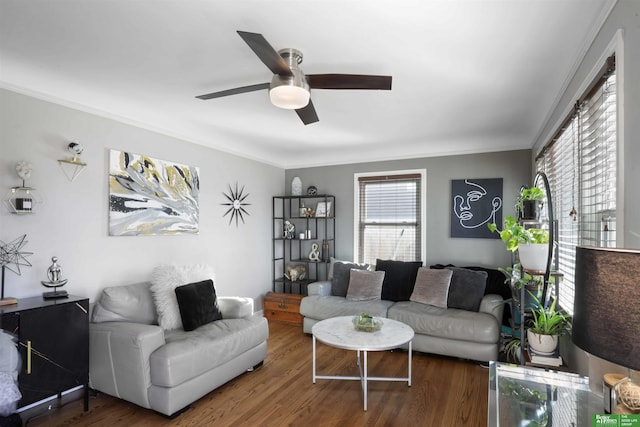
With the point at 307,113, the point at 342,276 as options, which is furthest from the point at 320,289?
the point at 307,113

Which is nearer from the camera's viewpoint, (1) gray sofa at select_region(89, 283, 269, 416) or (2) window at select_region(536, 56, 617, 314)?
(2) window at select_region(536, 56, 617, 314)

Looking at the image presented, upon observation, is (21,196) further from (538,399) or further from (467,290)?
(467,290)

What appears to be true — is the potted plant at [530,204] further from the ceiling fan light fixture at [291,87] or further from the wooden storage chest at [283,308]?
the wooden storage chest at [283,308]

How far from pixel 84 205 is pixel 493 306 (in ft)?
13.2

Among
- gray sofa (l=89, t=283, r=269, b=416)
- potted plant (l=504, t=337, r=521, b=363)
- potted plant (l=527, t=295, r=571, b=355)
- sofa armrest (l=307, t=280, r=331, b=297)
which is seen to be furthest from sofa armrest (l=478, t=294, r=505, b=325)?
gray sofa (l=89, t=283, r=269, b=416)

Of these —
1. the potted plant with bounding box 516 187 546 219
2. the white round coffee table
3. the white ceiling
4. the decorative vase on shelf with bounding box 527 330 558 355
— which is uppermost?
the white ceiling

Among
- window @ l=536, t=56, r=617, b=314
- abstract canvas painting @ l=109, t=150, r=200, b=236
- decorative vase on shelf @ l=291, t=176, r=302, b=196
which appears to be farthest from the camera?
decorative vase on shelf @ l=291, t=176, r=302, b=196

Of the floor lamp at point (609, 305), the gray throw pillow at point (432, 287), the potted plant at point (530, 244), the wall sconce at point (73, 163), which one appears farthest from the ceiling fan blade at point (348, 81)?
the gray throw pillow at point (432, 287)

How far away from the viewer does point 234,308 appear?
11.2ft

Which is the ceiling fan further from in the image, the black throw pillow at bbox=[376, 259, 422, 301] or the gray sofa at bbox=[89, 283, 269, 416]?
the black throw pillow at bbox=[376, 259, 422, 301]

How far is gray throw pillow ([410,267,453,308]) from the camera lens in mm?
3890

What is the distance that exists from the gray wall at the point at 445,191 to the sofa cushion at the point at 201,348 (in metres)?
2.46

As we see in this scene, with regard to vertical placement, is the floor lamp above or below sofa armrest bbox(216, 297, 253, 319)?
above

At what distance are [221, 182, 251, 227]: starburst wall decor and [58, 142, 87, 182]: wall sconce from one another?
1.77m
